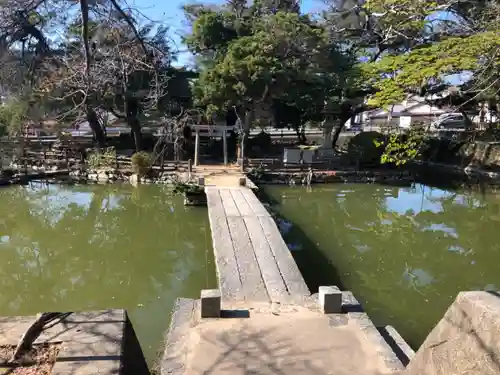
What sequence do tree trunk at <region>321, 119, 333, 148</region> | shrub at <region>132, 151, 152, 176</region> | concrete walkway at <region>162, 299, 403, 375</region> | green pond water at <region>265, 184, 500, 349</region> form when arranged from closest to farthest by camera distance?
concrete walkway at <region>162, 299, 403, 375</region>, green pond water at <region>265, 184, 500, 349</region>, shrub at <region>132, 151, 152, 176</region>, tree trunk at <region>321, 119, 333, 148</region>

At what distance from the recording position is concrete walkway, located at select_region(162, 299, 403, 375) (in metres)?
3.35

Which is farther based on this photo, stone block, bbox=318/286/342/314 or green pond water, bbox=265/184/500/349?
green pond water, bbox=265/184/500/349

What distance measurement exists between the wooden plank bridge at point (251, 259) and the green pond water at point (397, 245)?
3.27 ft

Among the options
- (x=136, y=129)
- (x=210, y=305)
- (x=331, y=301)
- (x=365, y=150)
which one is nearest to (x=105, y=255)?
(x=210, y=305)

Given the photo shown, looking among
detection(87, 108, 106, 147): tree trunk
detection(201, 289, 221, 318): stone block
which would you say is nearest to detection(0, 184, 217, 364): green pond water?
detection(201, 289, 221, 318): stone block

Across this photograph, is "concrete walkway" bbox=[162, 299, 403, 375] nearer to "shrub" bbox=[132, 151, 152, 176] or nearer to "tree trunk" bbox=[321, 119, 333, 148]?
"shrub" bbox=[132, 151, 152, 176]

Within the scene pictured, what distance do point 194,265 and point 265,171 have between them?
8565 mm

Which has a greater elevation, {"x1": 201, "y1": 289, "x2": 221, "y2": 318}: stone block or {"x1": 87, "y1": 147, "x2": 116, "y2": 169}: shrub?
{"x1": 87, "y1": 147, "x2": 116, "y2": 169}: shrub

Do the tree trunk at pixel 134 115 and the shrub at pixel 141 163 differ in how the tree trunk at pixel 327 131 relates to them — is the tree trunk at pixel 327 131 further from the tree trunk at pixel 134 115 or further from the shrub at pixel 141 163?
the tree trunk at pixel 134 115

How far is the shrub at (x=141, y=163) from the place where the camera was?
15.0 metres

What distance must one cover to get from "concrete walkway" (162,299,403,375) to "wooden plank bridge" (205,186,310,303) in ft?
1.62

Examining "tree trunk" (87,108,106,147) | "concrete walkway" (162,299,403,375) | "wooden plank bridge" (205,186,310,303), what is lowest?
"concrete walkway" (162,299,403,375)

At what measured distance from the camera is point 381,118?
36.6 metres

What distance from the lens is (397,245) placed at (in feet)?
29.7
